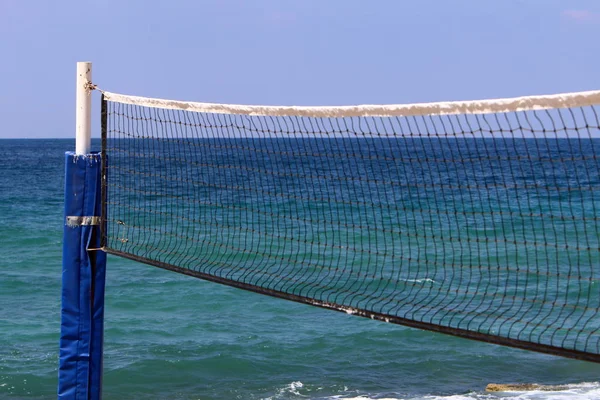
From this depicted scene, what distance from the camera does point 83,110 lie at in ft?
16.9

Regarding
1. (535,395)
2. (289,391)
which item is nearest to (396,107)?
(535,395)

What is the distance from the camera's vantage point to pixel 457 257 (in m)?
16.0

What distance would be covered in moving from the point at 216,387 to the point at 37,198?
22.3m

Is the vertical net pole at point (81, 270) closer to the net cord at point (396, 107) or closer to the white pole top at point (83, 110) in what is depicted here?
the white pole top at point (83, 110)

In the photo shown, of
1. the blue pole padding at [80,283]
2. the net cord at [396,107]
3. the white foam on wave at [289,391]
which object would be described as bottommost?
the white foam on wave at [289,391]

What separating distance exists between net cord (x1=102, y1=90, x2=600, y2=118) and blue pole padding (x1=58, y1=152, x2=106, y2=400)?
1.85 ft

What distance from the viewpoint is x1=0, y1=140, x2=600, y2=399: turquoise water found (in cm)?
928

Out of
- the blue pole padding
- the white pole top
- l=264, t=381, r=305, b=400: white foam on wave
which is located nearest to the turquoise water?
l=264, t=381, r=305, b=400: white foam on wave

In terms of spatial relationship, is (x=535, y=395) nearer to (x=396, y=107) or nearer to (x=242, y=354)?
(x=242, y=354)

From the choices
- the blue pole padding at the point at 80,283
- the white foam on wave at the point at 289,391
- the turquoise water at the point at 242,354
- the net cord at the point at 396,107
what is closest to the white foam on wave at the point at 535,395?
A: the turquoise water at the point at 242,354

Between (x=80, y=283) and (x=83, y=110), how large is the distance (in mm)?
1052

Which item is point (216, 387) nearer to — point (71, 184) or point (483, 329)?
point (483, 329)

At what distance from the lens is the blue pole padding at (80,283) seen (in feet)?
16.9

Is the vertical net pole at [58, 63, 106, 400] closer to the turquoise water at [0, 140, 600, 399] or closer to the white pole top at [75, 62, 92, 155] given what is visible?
the white pole top at [75, 62, 92, 155]
